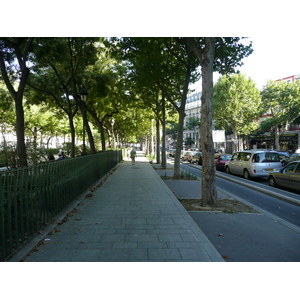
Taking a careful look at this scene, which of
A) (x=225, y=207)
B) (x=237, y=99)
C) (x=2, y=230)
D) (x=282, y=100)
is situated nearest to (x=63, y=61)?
(x=225, y=207)

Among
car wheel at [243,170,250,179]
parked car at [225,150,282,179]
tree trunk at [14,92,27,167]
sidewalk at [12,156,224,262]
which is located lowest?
car wheel at [243,170,250,179]

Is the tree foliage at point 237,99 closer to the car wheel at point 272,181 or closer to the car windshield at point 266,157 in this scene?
the car windshield at point 266,157

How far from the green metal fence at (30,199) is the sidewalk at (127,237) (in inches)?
12.9

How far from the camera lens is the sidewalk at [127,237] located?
12.6 ft

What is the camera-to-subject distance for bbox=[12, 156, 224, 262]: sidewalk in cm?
384

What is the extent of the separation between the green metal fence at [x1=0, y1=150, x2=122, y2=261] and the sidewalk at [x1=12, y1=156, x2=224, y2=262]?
33cm

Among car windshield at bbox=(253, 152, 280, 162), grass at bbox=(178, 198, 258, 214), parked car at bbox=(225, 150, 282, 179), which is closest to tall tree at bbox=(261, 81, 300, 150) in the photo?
parked car at bbox=(225, 150, 282, 179)

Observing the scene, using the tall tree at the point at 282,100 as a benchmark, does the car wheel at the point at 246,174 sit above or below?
below

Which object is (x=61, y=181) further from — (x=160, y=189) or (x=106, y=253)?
(x=160, y=189)

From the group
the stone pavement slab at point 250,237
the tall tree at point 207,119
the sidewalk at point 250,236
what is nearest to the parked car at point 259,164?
the sidewalk at point 250,236

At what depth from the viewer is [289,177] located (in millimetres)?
10609

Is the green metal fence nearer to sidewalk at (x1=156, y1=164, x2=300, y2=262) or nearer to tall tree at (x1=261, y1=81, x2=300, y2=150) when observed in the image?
sidewalk at (x1=156, y1=164, x2=300, y2=262)

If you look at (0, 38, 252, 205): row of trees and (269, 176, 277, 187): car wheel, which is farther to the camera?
(269, 176, 277, 187): car wheel

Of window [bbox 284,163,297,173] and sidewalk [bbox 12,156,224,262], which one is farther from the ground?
window [bbox 284,163,297,173]
